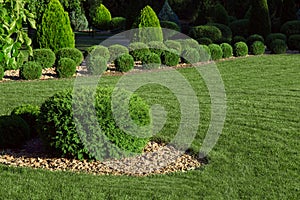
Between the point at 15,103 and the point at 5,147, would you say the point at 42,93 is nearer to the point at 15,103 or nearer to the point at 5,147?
the point at 15,103

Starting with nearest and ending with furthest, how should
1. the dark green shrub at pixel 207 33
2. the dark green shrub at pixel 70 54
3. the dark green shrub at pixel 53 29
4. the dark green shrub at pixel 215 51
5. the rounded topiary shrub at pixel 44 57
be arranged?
1. the rounded topiary shrub at pixel 44 57
2. the dark green shrub at pixel 70 54
3. the dark green shrub at pixel 53 29
4. the dark green shrub at pixel 215 51
5. the dark green shrub at pixel 207 33

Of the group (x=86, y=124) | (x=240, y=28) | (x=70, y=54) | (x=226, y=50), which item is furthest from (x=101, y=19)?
(x=86, y=124)

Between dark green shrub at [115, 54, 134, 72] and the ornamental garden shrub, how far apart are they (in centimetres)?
54

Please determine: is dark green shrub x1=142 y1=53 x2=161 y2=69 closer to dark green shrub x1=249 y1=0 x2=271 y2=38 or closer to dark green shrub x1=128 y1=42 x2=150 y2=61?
dark green shrub x1=128 y1=42 x2=150 y2=61

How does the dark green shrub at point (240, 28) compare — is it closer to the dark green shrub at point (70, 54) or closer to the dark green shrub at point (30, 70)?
the dark green shrub at point (70, 54)

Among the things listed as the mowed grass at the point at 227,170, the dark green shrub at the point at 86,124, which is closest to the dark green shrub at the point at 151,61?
the mowed grass at the point at 227,170

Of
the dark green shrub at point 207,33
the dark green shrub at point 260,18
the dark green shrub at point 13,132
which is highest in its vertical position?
the dark green shrub at point 260,18

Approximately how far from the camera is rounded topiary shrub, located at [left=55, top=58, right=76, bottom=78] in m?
13.5

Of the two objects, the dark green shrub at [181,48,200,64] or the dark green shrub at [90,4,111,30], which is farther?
the dark green shrub at [90,4,111,30]

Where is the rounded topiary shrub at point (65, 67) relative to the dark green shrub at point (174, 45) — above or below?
below

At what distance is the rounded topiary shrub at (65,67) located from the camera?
13.5 meters

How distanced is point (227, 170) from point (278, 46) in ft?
44.4

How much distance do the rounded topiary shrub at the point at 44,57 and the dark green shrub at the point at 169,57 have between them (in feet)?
11.5

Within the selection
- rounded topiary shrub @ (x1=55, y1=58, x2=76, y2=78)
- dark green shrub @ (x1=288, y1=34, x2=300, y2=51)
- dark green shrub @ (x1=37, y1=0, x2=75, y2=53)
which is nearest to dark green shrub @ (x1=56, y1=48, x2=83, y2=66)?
rounded topiary shrub @ (x1=55, y1=58, x2=76, y2=78)
